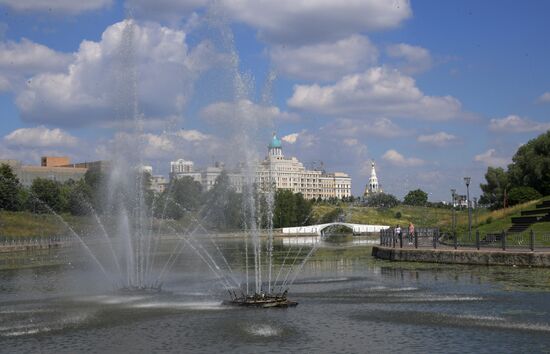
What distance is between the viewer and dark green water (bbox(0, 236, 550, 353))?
1703 cm

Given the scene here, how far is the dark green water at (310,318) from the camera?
17.0 metres

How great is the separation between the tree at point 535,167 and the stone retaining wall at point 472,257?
47423mm

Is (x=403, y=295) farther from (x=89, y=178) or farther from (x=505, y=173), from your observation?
(x=89, y=178)

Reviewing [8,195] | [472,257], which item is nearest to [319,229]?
[8,195]

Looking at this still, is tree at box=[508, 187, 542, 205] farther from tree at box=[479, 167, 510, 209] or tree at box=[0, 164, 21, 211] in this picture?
tree at box=[0, 164, 21, 211]

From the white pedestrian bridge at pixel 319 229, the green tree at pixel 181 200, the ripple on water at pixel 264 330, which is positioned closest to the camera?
the ripple on water at pixel 264 330

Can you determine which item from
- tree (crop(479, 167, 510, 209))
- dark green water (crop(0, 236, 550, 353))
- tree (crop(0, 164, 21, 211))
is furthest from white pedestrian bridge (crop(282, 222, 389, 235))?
dark green water (crop(0, 236, 550, 353))

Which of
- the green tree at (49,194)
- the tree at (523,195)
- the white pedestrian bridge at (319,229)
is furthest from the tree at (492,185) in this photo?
the green tree at (49,194)

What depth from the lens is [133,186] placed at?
36.5m

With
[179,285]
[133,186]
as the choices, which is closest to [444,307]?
[179,285]

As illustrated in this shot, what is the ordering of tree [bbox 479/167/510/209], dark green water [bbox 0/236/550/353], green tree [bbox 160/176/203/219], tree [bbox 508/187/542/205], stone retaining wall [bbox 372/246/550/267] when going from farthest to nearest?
tree [bbox 479/167/510/209] → green tree [bbox 160/176/203/219] → tree [bbox 508/187/542/205] → stone retaining wall [bbox 372/246/550/267] → dark green water [bbox 0/236/550/353]

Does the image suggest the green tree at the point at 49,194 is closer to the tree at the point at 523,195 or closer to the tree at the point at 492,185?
the tree at the point at 492,185

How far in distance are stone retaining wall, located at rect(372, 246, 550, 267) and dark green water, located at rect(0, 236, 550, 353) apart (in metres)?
2.30

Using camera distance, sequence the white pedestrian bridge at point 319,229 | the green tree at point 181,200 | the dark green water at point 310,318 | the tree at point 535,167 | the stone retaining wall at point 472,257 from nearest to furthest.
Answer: the dark green water at point 310,318, the stone retaining wall at point 472,257, the tree at point 535,167, the green tree at point 181,200, the white pedestrian bridge at point 319,229
